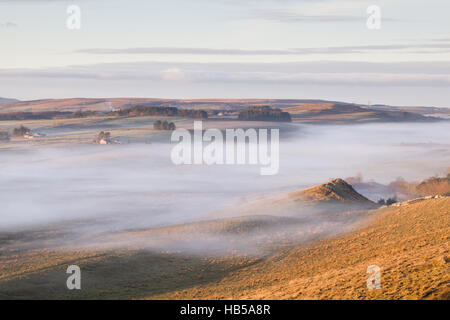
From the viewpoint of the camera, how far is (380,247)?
135ft

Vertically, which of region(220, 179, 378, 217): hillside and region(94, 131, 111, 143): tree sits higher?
region(94, 131, 111, 143): tree

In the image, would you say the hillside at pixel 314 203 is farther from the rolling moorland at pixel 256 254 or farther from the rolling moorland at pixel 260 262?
the rolling moorland at pixel 260 262

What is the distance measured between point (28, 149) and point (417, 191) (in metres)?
119

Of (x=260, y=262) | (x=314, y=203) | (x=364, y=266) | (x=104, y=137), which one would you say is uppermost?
(x=364, y=266)

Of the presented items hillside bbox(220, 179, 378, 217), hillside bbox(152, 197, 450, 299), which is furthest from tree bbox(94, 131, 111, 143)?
hillside bbox(152, 197, 450, 299)

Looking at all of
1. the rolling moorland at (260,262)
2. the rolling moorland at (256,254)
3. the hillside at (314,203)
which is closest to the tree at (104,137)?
the rolling moorland at (256,254)

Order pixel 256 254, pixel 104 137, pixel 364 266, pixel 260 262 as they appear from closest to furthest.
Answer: pixel 364 266 < pixel 260 262 < pixel 256 254 < pixel 104 137

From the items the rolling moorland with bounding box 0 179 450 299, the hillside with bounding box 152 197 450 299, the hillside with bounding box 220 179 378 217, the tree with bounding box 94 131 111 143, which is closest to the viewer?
the hillside with bounding box 152 197 450 299

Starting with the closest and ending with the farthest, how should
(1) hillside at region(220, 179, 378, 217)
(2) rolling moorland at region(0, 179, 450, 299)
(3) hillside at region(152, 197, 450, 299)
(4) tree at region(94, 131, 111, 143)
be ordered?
(3) hillside at region(152, 197, 450, 299), (2) rolling moorland at region(0, 179, 450, 299), (1) hillside at region(220, 179, 378, 217), (4) tree at region(94, 131, 111, 143)

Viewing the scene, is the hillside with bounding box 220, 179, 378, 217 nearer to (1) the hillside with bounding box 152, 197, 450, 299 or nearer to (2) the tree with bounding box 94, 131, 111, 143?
(1) the hillside with bounding box 152, 197, 450, 299

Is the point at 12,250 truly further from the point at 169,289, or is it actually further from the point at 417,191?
the point at 417,191

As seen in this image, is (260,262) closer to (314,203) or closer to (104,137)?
(314,203)

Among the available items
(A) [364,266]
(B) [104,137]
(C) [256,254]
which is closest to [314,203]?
(C) [256,254]
